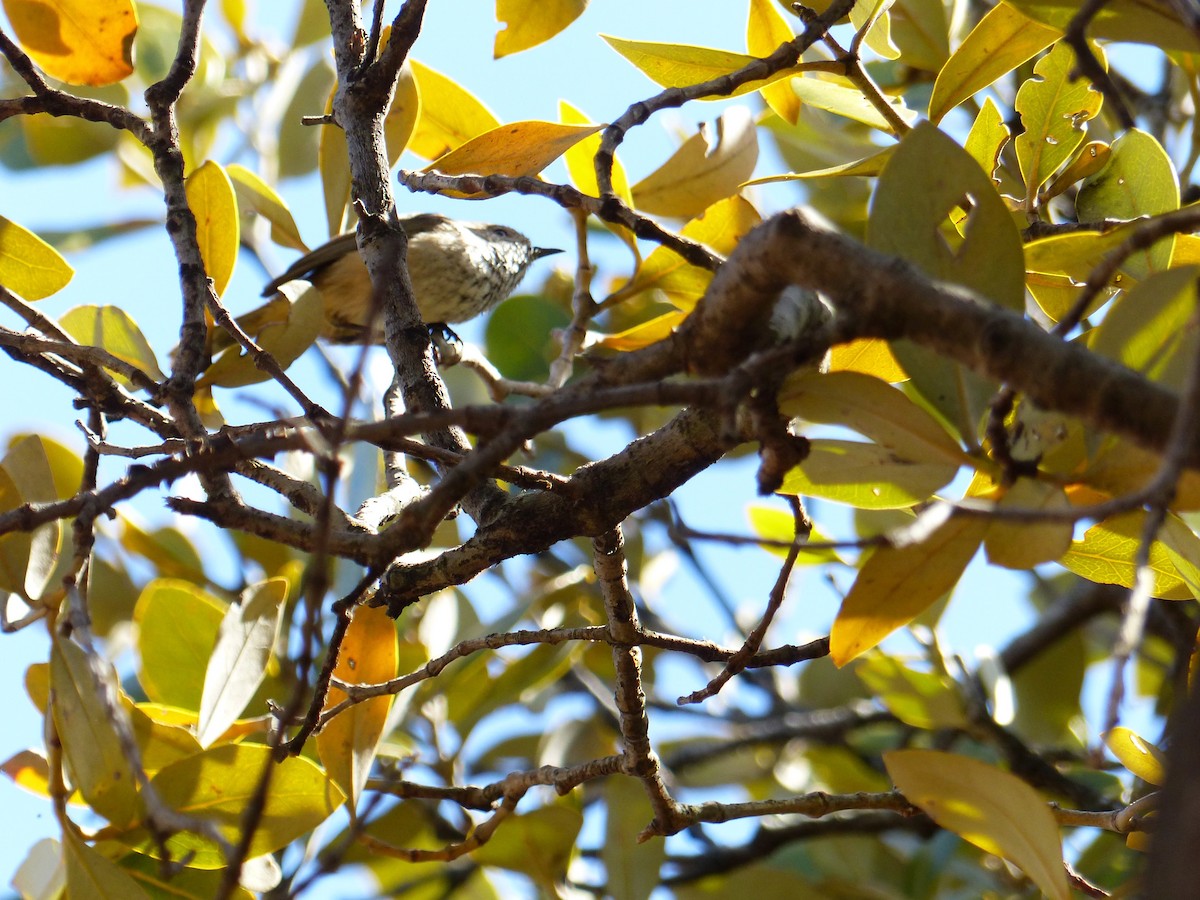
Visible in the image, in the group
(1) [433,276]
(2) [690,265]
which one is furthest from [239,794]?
(1) [433,276]

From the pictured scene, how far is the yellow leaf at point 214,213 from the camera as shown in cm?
169

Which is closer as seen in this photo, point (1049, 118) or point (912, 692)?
point (1049, 118)

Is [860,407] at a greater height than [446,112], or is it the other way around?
[446,112]

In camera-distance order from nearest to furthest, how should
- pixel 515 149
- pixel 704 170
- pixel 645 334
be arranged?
1. pixel 515 149
2. pixel 704 170
3. pixel 645 334

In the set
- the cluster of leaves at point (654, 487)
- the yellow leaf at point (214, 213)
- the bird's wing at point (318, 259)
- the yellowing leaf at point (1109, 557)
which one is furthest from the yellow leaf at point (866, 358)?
the bird's wing at point (318, 259)

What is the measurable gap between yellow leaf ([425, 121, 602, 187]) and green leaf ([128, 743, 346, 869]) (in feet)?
2.66

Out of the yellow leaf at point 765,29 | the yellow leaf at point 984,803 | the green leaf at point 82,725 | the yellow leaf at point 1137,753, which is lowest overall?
the yellow leaf at point 984,803

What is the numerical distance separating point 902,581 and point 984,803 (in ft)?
0.89

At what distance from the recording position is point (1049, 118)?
150cm

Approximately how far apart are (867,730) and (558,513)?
206 centimetres

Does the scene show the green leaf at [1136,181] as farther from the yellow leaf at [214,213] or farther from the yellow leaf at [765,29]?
the yellow leaf at [214,213]

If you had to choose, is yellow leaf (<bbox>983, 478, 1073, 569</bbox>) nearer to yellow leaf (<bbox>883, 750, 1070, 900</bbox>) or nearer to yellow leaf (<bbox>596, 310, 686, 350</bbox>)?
yellow leaf (<bbox>883, 750, 1070, 900</bbox>)

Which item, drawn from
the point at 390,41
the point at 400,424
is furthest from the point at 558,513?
the point at 390,41

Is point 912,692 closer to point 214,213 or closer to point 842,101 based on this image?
point 842,101
